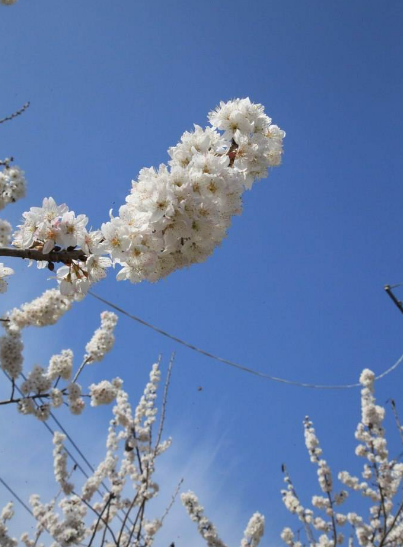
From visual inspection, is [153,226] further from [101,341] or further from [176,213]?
[101,341]

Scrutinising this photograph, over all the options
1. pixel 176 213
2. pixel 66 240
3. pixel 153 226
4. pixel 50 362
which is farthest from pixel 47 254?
pixel 50 362

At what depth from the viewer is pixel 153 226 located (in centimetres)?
184

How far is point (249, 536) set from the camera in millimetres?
11008

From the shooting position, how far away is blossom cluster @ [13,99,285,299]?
1821 millimetres

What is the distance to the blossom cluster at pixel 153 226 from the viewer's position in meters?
1.82

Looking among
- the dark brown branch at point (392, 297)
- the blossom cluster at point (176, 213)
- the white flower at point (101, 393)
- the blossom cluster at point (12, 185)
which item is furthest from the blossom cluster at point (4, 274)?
the white flower at point (101, 393)

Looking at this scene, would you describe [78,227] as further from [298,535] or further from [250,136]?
[298,535]

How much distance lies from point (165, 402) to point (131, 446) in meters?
2.33

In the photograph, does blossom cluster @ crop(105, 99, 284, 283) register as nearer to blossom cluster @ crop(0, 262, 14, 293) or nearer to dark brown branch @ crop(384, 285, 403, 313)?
blossom cluster @ crop(0, 262, 14, 293)

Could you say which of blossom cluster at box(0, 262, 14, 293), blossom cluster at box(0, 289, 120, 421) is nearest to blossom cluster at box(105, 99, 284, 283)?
blossom cluster at box(0, 262, 14, 293)

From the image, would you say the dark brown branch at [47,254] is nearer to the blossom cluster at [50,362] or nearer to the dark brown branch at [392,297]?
the dark brown branch at [392,297]

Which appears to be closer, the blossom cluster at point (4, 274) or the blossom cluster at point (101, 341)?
the blossom cluster at point (4, 274)

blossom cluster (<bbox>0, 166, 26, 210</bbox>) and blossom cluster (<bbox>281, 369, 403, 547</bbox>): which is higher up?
blossom cluster (<bbox>0, 166, 26, 210</bbox>)

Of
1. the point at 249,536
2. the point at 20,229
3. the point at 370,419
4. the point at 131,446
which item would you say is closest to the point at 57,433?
the point at 131,446
